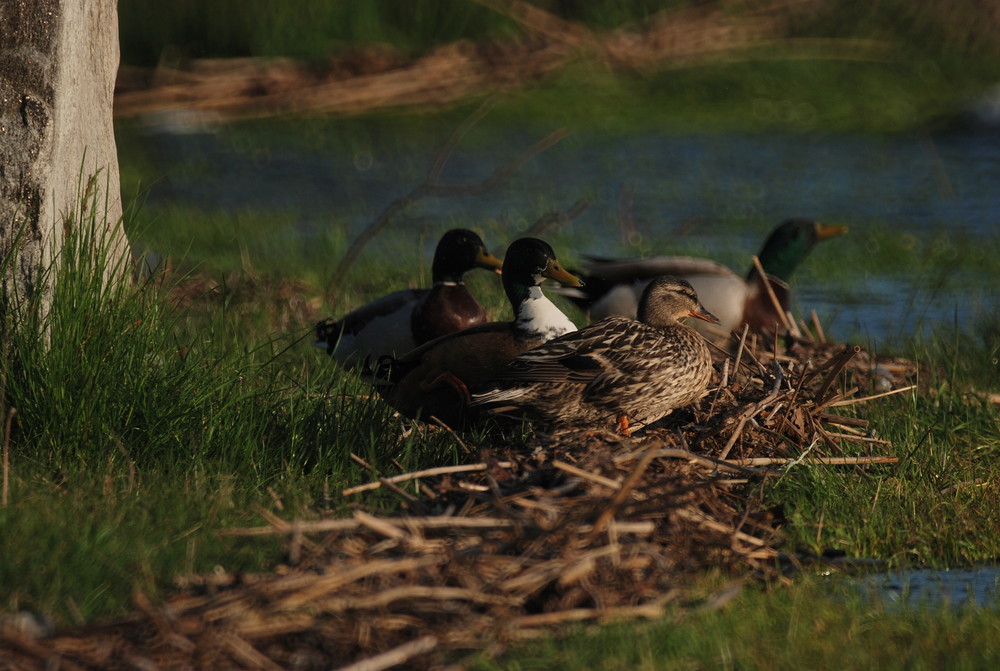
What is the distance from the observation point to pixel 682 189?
13.8m

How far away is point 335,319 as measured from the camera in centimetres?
792

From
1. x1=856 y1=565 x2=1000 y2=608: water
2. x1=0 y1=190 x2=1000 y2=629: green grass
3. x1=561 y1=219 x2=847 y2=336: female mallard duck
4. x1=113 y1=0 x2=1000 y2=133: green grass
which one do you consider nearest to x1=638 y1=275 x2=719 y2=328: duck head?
x1=0 y1=190 x2=1000 y2=629: green grass

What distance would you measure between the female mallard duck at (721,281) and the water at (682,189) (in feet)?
1.73

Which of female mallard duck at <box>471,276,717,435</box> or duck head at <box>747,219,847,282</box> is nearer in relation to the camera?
female mallard duck at <box>471,276,717,435</box>

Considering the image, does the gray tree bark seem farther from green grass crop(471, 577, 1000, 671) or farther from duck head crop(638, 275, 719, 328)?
green grass crop(471, 577, 1000, 671)

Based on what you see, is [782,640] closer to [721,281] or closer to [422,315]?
[422,315]

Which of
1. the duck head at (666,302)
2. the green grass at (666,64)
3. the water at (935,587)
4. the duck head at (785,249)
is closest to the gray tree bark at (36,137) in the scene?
the duck head at (666,302)

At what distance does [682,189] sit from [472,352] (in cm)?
874

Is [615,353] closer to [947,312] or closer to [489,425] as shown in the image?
[489,425]

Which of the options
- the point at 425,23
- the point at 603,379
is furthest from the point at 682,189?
the point at 603,379

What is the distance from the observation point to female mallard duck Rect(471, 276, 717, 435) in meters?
5.06

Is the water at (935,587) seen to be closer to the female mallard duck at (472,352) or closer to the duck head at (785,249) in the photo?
the female mallard duck at (472,352)

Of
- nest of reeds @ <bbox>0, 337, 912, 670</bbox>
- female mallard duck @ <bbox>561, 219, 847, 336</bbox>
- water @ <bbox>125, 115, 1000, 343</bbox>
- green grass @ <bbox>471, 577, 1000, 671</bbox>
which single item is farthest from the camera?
water @ <bbox>125, 115, 1000, 343</bbox>

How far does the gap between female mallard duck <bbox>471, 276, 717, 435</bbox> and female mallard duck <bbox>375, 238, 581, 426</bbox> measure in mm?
223
